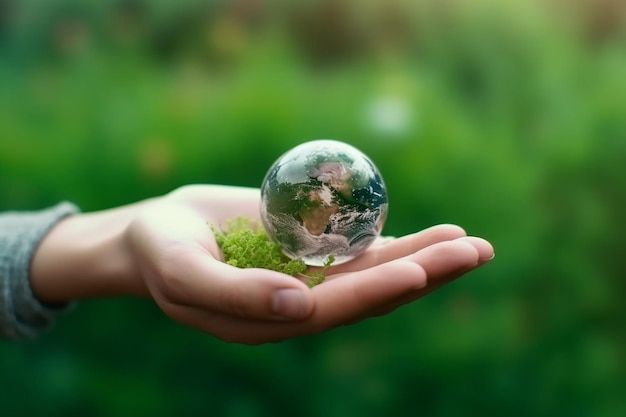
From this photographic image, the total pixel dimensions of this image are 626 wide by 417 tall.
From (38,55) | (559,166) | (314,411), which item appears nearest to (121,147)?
(38,55)

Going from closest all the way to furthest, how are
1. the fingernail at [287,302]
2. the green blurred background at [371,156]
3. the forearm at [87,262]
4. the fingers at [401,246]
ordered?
the fingernail at [287,302] < the fingers at [401,246] < the forearm at [87,262] < the green blurred background at [371,156]

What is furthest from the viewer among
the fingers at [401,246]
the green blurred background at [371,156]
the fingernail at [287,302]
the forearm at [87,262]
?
the green blurred background at [371,156]

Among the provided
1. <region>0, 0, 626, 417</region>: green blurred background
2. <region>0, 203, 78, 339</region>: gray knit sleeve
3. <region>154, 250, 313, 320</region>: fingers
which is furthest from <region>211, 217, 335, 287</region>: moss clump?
<region>0, 0, 626, 417</region>: green blurred background

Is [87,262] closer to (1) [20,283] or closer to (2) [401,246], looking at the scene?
(1) [20,283]

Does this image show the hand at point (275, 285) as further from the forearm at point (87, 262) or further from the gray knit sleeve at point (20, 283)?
the gray knit sleeve at point (20, 283)

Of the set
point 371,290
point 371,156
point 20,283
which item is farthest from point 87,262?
point 371,156

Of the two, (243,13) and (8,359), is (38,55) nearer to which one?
(243,13)

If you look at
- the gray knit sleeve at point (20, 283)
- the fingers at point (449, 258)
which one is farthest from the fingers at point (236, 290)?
the gray knit sleeve at point (20, 283)
